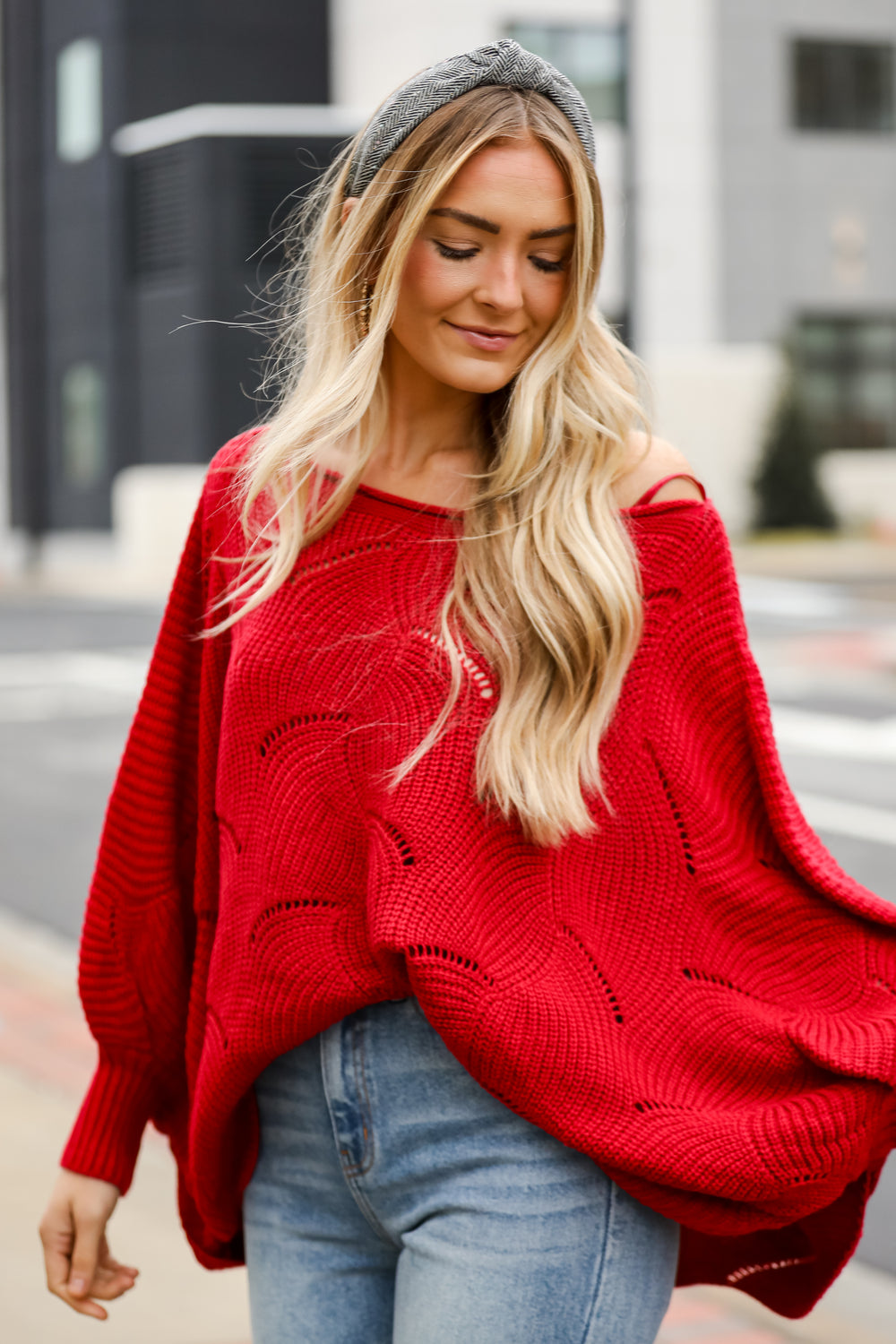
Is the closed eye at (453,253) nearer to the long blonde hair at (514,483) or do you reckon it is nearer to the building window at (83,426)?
the long blonde hair at (514,483)

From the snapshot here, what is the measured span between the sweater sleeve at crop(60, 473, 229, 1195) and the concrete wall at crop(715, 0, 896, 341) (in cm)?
2936

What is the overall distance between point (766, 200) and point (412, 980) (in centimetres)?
3052

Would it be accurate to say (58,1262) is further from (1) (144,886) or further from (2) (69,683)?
(2) (69,683)

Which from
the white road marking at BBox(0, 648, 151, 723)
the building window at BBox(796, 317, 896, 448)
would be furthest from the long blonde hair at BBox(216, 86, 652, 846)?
the building window at BBox(796, 317, 896, 448)

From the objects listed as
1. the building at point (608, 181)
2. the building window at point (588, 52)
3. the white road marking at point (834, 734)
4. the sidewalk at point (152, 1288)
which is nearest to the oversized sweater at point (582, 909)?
the sidewalk at point (152, 1288)

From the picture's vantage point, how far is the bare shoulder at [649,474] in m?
1.96

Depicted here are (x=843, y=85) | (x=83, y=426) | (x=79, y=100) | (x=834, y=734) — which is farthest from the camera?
(x=843, y=85)

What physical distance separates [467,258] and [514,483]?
247 millimetres

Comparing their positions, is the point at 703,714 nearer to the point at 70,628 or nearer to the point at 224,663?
the point at 224,663

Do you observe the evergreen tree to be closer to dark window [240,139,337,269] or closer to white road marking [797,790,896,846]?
dark window [240,139,337,269]

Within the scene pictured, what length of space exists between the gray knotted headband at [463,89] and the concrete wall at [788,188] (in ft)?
96.3

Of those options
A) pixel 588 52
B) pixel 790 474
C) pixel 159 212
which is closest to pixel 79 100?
pixel 159 212

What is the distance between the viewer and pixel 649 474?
1976 millimetres

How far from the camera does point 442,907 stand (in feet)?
5.92
